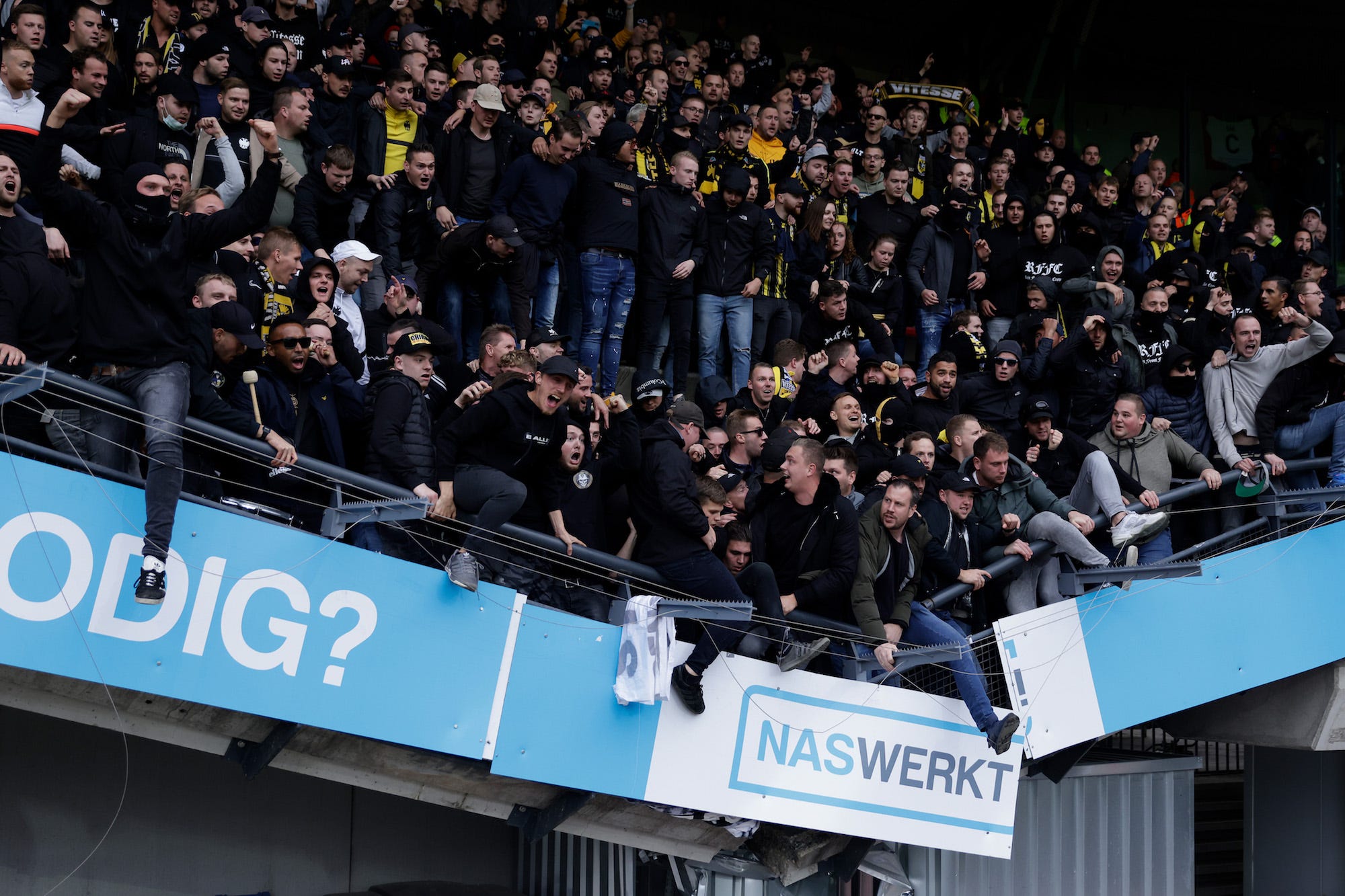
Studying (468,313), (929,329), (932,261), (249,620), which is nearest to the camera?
(249,620)

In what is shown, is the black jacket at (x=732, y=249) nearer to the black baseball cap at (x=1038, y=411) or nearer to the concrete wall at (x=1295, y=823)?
the black baseball cap at (x=1038, y=411)

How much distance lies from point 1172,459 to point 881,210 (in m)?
3.35

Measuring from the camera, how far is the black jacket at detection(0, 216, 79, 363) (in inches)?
209

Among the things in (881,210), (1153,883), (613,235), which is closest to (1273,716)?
(1153,883)

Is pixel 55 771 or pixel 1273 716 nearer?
pixel 55 771

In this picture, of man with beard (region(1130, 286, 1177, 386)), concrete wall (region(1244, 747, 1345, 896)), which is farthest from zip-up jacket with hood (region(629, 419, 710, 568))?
concrete wall (region(1244, 747, 1345, 896))

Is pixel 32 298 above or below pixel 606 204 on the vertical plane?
below

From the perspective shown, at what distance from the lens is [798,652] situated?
702 centimetres

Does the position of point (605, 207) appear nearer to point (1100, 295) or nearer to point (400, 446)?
point (400, 446)

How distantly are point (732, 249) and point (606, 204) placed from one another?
102cm

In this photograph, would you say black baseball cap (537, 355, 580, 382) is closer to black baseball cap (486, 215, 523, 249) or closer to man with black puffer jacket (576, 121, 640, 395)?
black baseball cap (486, 215, 523, 249)

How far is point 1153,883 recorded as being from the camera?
9578mm

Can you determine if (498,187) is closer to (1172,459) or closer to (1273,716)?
(1172,459)

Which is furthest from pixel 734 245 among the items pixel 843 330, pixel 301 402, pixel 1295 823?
pixel 1295 823
